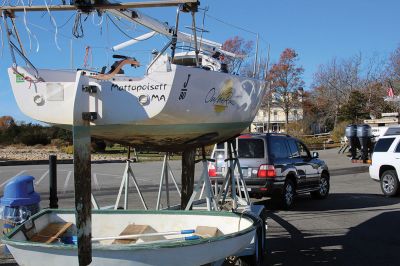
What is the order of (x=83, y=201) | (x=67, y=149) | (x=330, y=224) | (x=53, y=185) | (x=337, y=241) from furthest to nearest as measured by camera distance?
1. (x=67, y=149)
2. (x=330, y=224)
3. (x=337, y=241)
4. (x=53, y=185)
5. (x=83, y=201)

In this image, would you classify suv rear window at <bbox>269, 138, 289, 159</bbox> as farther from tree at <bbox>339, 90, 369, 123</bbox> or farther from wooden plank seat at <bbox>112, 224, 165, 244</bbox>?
tree at <bbox>339, 90, 369, 123</bbox>

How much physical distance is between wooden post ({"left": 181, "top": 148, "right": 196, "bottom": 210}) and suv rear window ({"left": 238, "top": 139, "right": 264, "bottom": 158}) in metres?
4.60

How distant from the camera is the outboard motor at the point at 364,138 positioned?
96.9ft

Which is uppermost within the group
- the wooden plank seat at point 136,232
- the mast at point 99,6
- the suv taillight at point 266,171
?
the mast at point 99,6

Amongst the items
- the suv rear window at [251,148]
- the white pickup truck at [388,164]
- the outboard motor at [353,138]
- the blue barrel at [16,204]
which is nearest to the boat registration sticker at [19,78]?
the blue barrel at [16,204]

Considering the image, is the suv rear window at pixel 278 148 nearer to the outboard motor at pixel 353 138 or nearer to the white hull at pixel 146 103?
the white hull at pixel 146 103

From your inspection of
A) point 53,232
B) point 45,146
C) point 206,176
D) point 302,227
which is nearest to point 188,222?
point 206,176

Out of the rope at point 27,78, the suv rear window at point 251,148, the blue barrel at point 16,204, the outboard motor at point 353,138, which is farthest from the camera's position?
the outboard motor at point 353,138

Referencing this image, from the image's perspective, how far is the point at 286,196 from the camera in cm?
1247

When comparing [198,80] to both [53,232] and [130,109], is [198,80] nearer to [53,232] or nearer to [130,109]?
[130,109]

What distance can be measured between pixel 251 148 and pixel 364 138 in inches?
753

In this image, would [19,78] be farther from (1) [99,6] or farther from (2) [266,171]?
(2) [266,171]

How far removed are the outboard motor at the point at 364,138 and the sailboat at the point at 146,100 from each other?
79.2 ft

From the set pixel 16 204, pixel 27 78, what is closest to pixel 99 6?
pixel 27 78
